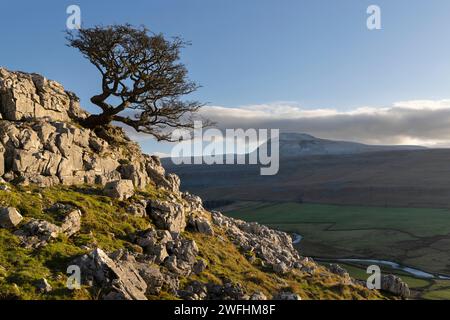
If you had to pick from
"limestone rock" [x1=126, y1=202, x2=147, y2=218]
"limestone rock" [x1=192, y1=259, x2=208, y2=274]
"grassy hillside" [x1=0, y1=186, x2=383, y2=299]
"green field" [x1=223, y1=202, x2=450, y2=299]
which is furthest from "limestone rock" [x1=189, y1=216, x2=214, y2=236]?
"green field" [x1=223, y1=202, x2=450, y2=299]

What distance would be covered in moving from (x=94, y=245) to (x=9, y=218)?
17.8ft

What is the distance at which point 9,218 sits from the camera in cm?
2652

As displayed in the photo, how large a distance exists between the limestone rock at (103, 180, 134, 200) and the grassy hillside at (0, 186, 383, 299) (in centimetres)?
68

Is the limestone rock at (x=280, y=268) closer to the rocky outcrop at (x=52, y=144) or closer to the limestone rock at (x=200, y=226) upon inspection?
the limestone rock at (x=200, y=226)

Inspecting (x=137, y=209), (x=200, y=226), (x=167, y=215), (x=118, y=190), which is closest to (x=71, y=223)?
(x=137, y=209)

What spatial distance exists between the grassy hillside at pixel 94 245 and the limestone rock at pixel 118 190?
682mm

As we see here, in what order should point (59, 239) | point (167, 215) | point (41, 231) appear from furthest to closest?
point (167, 215)
point (59, 239)
point (41, 231)

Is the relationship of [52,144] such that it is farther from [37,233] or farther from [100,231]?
[37,233]

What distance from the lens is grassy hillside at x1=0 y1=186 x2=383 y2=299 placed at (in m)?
22.8

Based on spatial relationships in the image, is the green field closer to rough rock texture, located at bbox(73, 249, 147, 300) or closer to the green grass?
the green grass

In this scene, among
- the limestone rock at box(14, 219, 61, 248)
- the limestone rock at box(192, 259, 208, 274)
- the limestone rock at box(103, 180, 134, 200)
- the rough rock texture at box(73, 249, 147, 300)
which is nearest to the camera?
the rough rock texture at box(73, 249, 147, 300)
